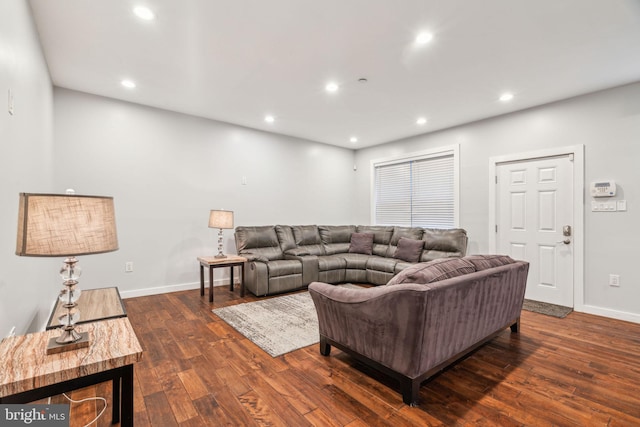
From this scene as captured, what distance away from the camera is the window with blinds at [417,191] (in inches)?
198

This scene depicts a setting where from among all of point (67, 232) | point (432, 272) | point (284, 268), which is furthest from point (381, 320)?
point (284, 268)

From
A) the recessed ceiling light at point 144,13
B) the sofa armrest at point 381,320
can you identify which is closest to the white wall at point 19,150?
the recessed ceiling light at point 144,13

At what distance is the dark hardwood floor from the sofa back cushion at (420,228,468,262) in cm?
160

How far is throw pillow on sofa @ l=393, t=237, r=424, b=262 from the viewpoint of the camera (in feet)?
15.3

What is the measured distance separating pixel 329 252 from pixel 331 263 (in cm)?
58

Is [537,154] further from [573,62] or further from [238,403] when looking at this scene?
[238,403]

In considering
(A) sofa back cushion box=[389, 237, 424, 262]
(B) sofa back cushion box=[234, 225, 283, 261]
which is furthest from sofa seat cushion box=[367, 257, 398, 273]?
(B) sofa back cushion box=[234, 225, 283, 261]

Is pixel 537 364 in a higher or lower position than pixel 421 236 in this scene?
lower

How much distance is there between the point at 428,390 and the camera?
201 centimetres

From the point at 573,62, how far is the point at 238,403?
411cm

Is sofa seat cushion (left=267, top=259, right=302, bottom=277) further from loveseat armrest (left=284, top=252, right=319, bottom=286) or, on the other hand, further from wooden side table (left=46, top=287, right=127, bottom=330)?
wooden side table (left=46, top=287, right=127, bottom=330)

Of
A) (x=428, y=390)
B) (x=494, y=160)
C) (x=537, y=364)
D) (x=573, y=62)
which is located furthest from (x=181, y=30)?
(x=494, y=160)

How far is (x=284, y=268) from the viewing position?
429 centimetres

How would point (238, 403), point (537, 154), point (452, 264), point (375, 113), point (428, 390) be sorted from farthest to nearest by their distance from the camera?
point (375, 113) → point (537, 154) → point (452, 264) → point (428, 390) → point (238, 403)
